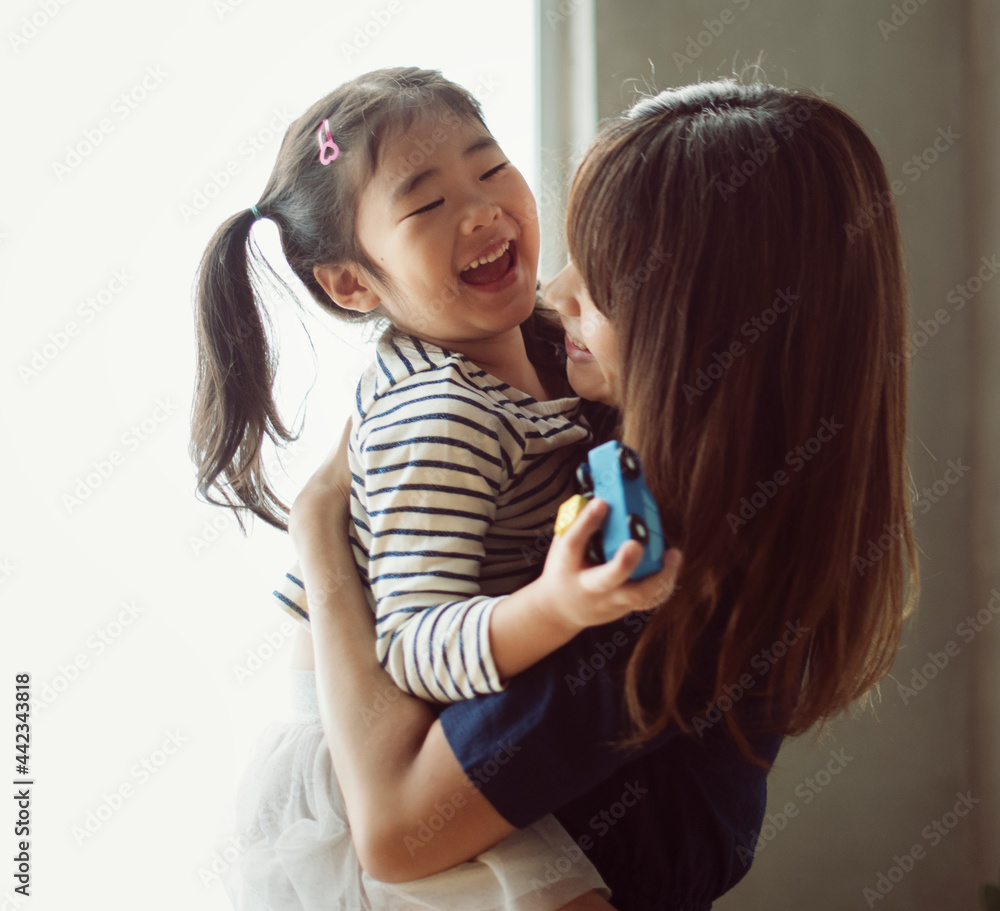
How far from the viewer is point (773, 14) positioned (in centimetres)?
159

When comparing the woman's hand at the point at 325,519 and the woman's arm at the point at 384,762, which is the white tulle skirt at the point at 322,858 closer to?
the woman's arm at the point at 384,762

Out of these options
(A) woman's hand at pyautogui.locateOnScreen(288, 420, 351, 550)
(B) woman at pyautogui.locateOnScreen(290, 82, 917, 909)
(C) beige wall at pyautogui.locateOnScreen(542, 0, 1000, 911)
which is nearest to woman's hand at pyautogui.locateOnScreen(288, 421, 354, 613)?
(A) woman's hand at pyautogui.locateOnScreen(288, 420, 351, 550)

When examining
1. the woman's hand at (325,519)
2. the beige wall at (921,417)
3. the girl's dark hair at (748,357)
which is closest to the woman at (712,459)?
the girl's dark hair at (748,357)

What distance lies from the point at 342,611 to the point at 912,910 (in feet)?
4.97

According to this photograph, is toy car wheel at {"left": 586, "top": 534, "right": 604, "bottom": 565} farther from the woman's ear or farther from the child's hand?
the woman's ear

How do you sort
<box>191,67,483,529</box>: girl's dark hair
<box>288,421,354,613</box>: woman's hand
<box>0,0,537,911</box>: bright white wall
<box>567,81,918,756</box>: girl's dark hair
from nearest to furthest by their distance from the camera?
<box>567,81,918,756</box>: girl's dark hair → <box>288,421,354,613</box>: woman's hand → <box>191,67,483,529</box>: girl's dark hair → <box>0,0,537,911</box>: bright white wall

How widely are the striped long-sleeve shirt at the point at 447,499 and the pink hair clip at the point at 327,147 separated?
24 centimetres

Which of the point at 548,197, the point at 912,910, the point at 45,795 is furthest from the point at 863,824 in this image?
the point at 45,795

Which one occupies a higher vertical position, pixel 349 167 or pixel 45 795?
pixel 349 167

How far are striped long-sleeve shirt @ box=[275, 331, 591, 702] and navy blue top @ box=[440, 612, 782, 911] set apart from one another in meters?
0.04

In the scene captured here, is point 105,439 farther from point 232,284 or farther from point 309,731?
point 309,731

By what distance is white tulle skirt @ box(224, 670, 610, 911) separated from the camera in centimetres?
80

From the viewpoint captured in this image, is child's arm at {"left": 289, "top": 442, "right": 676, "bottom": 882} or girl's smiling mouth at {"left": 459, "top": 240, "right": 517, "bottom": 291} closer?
child's arm at {"left": 289, "top": 442, "right": 676, "bottom": 882}

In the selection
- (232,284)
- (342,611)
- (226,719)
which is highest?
(232,284)
